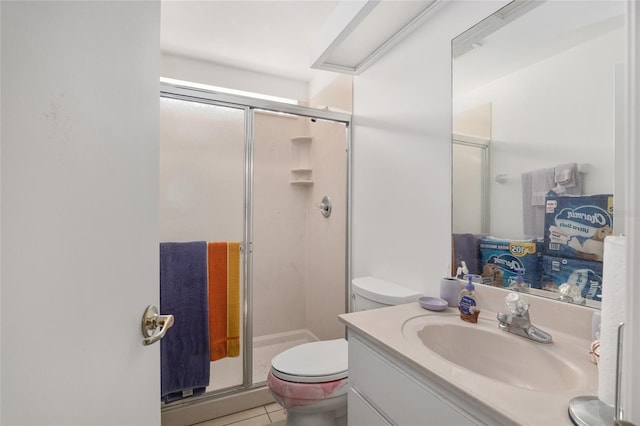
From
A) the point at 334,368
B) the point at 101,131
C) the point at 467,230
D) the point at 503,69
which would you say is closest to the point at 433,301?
Answer: the point at 467,230

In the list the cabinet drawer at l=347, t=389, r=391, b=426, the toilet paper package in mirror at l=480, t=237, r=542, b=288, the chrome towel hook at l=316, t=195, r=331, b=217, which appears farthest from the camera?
the chrome towel hook at l=316, t=195, r=331, b=217

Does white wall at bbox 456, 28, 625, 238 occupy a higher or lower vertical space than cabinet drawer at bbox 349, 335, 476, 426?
higher

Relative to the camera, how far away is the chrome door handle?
2.04 ft

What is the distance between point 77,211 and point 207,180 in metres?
1.45

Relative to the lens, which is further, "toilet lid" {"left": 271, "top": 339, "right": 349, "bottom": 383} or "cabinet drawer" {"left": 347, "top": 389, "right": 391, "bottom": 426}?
"toilet lid" {"left": 271, "top": 339, "right": 349, "bottom": 383}

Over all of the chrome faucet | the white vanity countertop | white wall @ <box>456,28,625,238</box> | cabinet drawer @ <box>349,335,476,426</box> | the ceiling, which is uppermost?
the ceiling

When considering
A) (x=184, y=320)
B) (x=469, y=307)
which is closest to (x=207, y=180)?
(x=184, y=320)

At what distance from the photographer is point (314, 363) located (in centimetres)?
144

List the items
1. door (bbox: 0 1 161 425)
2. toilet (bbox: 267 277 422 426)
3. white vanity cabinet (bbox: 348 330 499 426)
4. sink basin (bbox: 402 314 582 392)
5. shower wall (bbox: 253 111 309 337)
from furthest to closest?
shower wall (bbox: 253 111 309 337) → toilet (bbox: 267 277 422 426) → sink basin (bbox: 402 314 582 392) → white vanity cabinet (bbox: 348 330 499 426) → door (bbox: 0 1 161 425)

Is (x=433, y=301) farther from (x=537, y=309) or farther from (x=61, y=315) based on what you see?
(x=61, y=315)

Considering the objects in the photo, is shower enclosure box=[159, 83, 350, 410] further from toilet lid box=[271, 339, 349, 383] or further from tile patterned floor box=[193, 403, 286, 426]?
toilet lid box=[271, 339, 349, 383]

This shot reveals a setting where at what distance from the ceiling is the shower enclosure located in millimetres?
548

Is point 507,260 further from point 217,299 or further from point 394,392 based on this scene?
point 217,299

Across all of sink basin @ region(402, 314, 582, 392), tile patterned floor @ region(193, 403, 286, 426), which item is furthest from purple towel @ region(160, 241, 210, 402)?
sink basin @ region(402, 314, 582, 392)
